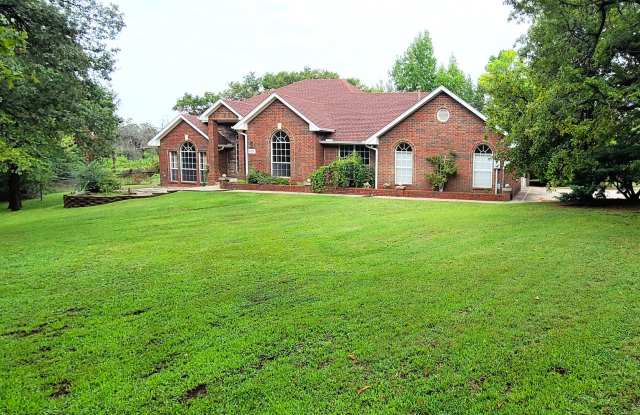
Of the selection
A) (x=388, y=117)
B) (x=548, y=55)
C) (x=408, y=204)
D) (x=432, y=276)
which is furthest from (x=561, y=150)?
(x=388, y=117)

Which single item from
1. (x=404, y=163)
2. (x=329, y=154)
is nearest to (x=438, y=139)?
(x=404, y=163)

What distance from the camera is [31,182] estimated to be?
104ft

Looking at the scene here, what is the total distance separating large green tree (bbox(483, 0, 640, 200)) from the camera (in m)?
13.5

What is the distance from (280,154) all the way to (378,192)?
7.27 m

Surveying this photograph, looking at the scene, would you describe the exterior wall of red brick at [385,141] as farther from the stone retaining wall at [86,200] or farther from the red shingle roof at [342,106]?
the stone retaining wall at [86,200]

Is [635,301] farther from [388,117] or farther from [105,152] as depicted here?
[388,117]

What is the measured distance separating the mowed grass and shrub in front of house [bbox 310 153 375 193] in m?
13.5

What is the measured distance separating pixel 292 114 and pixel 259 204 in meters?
8.92

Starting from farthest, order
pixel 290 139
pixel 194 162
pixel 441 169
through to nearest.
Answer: pixel 194 162, pixel 290 139, pixel 441 169

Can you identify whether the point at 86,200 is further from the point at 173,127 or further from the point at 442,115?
the point at 442,115

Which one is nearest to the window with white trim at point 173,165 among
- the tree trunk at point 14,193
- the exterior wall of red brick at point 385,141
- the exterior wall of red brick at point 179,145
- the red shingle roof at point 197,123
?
the exterior wall of red brick at point 179,145

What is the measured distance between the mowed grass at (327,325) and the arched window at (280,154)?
16769 mm

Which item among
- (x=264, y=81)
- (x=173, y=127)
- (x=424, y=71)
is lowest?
(x=173, y=127)

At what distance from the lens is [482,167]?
75.7ft
